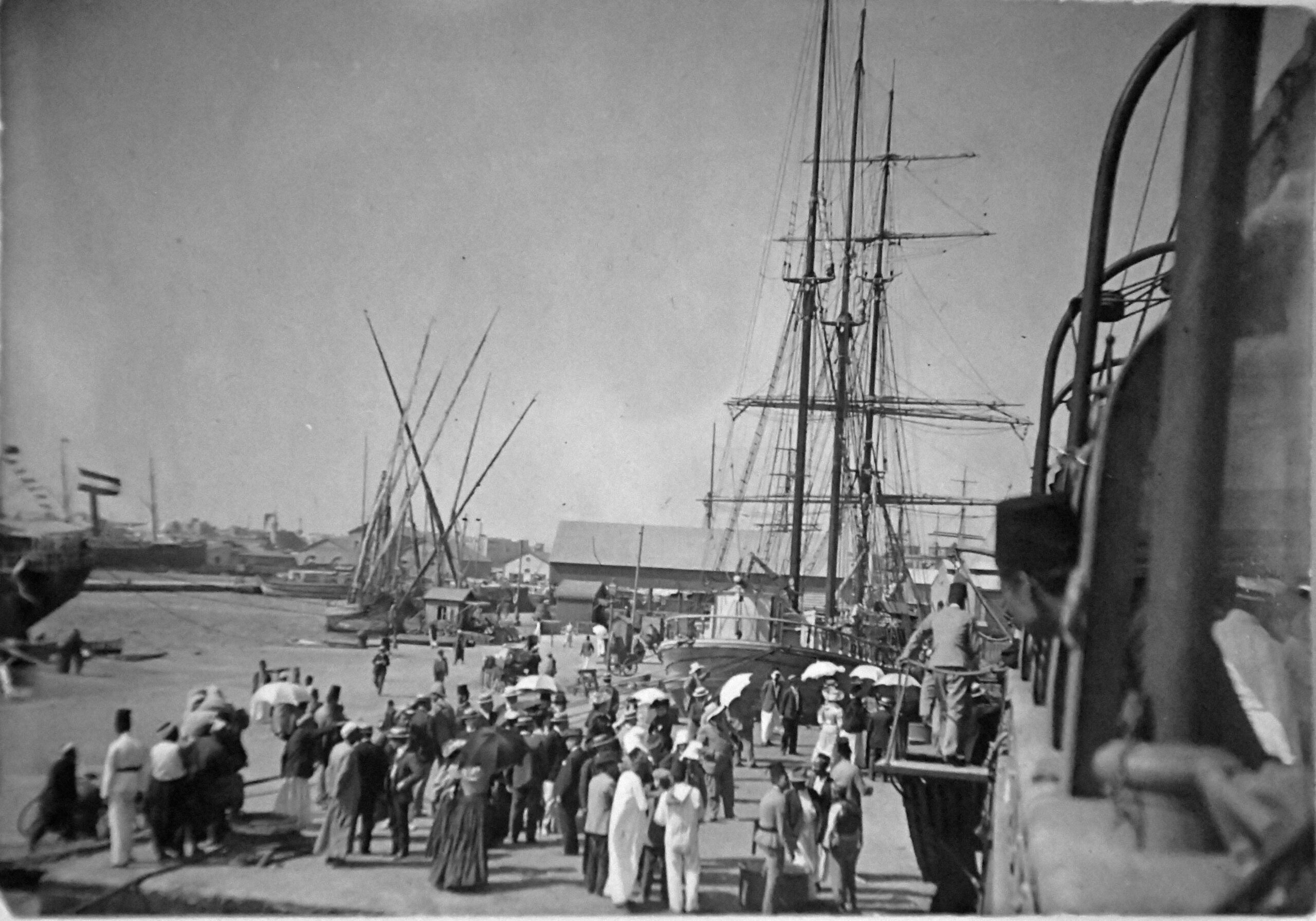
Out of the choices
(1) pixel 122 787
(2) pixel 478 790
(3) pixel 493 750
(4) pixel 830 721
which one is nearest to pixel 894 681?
(4) pixel 830 721

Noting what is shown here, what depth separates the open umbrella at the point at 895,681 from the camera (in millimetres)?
6750

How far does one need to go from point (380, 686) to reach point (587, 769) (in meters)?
1.98

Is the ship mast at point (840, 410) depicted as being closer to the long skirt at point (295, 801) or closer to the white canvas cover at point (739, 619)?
the white canvas cover at point (739, 619)

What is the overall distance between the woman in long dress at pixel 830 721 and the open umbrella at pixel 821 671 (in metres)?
Answer: 0.10

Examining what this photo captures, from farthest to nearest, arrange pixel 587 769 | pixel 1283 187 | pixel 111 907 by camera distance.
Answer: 1. pixel 587 769
2. pixel 111 907
3. pixel 1283 187

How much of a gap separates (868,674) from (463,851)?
3615 mm

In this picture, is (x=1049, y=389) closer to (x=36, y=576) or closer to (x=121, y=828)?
(x=121, y=828)

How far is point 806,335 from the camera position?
30.4ft

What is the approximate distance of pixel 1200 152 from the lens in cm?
294

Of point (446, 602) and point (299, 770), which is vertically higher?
point (446, 602)

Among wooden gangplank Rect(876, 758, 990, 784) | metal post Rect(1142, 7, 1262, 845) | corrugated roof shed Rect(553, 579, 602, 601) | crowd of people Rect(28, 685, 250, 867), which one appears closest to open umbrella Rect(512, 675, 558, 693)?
corrugated roof shed Rect(553, 579, 602, 601)

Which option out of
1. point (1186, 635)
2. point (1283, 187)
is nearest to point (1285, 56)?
point (1283, 187)

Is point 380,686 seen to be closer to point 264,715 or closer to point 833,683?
point 264,715

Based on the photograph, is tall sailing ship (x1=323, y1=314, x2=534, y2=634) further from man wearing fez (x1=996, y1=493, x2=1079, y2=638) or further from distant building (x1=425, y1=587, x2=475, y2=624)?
man wearing fez (x1=996, y1=493, x2=1079, y2=638)
